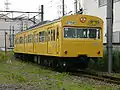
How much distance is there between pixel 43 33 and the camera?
78.2 feet

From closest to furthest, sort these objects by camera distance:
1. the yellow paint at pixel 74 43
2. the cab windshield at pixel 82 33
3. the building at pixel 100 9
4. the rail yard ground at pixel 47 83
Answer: the rail yard ground at pixel 47 83 → the yellow paint at pixel 74 43 → the cab windshield at pixel 82 33 → the building at pixel 100 9

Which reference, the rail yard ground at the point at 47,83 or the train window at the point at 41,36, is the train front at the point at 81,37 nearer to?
the rail yard ground at the point at 47,83

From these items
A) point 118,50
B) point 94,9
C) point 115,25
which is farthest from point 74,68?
point 94,9

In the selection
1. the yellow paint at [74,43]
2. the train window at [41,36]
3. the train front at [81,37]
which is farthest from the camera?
the train window at [41,36]

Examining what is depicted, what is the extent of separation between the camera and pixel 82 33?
20.4m

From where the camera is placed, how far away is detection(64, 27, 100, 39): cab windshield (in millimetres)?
20016

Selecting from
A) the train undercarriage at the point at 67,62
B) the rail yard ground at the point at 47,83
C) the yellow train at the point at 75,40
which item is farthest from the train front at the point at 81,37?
the rail yard ground at the point at 47,83

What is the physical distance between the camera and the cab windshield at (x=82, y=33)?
788 inches

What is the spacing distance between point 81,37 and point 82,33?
9.9 inches

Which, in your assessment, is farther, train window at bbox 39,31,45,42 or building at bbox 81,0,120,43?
building at bbox 81,0,120,43

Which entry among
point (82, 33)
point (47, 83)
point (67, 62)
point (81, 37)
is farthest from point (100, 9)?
point (47, 83)

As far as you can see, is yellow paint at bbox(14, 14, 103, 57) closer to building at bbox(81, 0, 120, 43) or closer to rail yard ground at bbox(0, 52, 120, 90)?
rail yard ground at bbox(0, 52, 120, 90)

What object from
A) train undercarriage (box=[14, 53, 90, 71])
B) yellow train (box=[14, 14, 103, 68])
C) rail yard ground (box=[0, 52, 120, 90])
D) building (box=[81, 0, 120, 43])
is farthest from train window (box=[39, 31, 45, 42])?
building (box=[81, 0, 120, 43])

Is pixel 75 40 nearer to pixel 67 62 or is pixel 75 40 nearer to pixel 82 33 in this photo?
pixel 82 33
